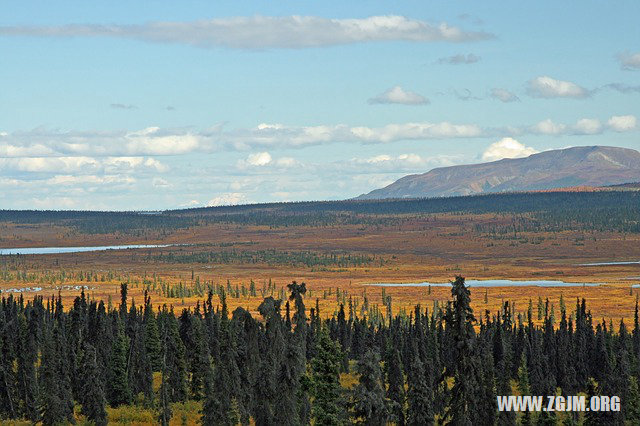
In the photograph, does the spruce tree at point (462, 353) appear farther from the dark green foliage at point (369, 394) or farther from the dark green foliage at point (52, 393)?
the dark green foliage at point (52, 393)

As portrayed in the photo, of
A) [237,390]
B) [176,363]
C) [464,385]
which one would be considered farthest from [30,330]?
[464,385]

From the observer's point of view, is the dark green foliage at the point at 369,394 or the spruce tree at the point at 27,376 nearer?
the dark green foliage at the point at 369,394

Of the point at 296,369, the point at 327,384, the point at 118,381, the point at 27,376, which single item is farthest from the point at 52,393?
the point at 327,384

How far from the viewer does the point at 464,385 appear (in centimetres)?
5447

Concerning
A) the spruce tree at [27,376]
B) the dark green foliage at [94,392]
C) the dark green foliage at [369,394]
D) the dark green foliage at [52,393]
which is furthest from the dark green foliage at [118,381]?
the dark green foliage at [369,394]

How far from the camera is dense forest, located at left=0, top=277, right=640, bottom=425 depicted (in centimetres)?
5756

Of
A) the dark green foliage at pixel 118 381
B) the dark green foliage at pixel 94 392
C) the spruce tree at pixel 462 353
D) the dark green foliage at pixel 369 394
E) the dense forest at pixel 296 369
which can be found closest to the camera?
the dark green foliage at pixel 369 394

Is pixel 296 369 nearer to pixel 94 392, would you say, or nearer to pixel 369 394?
pixel 369 394

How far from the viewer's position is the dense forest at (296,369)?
5756cm

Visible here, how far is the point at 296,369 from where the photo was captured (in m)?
67.8

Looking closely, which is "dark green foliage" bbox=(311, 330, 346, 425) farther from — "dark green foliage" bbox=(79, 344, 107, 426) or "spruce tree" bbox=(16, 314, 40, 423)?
"spruce tree" bbox=(16, 314, 40, 423)

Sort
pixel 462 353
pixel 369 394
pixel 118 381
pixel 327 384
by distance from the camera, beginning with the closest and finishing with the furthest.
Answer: pixel 369 394 → pixel 462 353 → pixel 327 384 → pixel 118 381

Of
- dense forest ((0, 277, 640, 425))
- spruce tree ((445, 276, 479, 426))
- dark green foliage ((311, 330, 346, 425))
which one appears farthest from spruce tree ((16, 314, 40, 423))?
spruce tree ((445, 276, 479, 426))

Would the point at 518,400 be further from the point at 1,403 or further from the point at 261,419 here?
the point at 1,403
